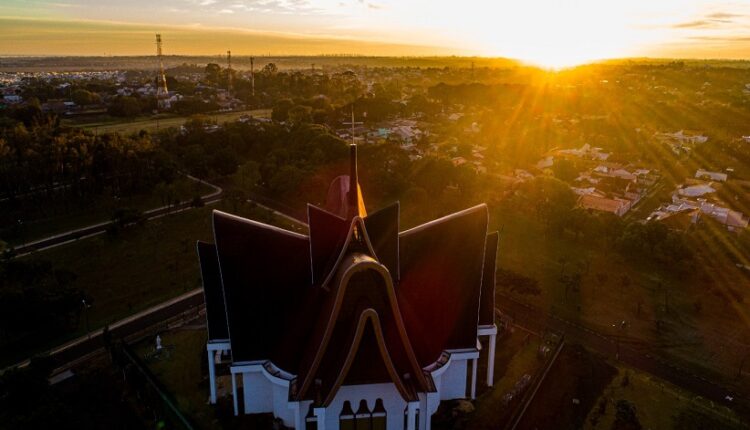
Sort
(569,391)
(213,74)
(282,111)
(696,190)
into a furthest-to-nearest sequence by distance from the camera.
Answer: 1. (213,74)
2. (282,111)
3. (696,190)
4. (569,391)

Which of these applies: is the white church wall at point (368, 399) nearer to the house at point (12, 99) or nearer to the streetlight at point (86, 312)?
the streetlight at point (86, 312)

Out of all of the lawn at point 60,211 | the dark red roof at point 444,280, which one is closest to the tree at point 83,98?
the lawn at point 60,211

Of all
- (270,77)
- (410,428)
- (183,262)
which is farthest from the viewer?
(270,77)

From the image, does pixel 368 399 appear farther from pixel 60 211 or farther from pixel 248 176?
pixel 60 211

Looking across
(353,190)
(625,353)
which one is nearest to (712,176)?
(625,353)

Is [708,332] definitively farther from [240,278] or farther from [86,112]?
[86,112]

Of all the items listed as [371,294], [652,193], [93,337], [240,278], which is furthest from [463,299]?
[652,193]
